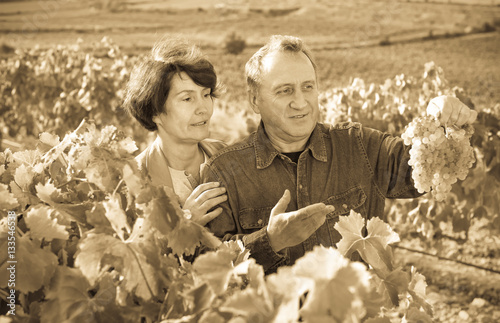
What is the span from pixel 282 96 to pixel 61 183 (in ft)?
3.01

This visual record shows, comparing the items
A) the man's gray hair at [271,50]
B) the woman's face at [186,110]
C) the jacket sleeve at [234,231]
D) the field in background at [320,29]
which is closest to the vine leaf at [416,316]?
the jacket sleeve at [234,231]

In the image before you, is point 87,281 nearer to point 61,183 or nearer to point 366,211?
point 61,183

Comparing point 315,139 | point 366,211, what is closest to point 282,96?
point 315,139

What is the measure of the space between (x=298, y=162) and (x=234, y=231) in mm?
340

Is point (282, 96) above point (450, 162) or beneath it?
above

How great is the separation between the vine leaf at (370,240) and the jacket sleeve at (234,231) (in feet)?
1.35

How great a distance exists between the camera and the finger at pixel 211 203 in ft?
5.40

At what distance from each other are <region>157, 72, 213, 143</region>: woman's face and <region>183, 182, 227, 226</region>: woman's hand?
1.25 feet

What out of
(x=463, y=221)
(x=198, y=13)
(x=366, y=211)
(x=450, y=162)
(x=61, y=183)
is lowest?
(x=463, y=221)

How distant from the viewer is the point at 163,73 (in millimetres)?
2061

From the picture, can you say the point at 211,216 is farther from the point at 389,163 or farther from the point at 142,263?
the point at 142,263

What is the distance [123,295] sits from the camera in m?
0.82

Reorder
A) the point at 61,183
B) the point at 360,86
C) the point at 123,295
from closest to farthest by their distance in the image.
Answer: the point at 123,295, the point at 61,183, the point at 360,86

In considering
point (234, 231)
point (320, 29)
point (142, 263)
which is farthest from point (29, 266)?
point (320, 29)
